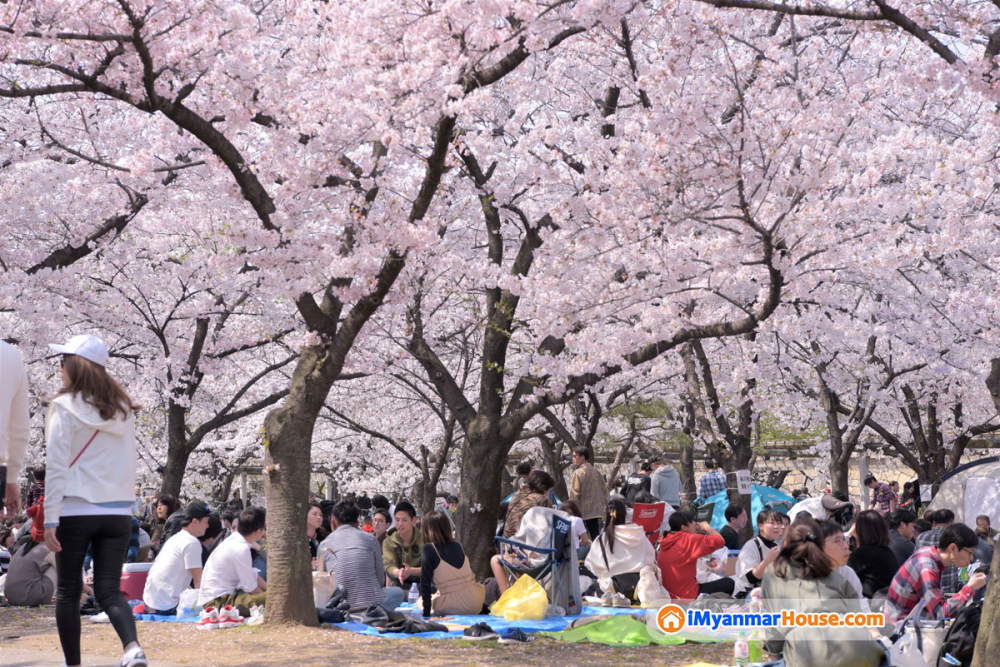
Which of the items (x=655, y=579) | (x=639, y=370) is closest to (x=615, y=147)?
(x=655, y=579)

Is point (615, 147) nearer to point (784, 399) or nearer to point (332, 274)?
point (332, 274)

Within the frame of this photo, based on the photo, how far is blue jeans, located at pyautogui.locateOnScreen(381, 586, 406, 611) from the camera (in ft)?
28.6

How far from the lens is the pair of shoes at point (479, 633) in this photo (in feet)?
24.8

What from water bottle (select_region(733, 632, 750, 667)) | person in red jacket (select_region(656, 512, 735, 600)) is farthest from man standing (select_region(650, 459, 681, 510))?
water bottle (select_region(733, 632, 750, 667))

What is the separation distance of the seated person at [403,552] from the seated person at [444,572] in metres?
0.89

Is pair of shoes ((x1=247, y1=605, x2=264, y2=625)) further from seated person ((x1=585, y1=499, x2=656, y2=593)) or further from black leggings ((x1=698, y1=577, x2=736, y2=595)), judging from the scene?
black leggings ((x1=698, y1=577, x2=736, y2=595))

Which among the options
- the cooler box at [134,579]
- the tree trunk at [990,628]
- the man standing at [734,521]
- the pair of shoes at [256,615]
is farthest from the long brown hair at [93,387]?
the man standing at [734,521]

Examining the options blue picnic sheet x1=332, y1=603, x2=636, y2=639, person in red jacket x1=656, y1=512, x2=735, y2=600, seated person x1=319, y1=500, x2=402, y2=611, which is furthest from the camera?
person in red jacket x1=656, y1=512, x2=735, y2=600

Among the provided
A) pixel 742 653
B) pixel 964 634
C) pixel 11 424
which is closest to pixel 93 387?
pixel 11 424

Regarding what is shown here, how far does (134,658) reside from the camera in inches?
182

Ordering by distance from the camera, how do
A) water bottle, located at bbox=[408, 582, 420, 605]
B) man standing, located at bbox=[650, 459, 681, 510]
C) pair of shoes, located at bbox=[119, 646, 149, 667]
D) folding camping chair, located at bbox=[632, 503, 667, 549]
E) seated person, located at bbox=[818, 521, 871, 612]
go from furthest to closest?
man standing, located at bbox=[650, 459, 681, 510] → folding camping chair, located at bbox=[632, 503, 667, 549] → water bottle, located at bbox=[408, 582, 420, 605] → seated person, located at bbox=[818, 521, 871, 612] → pair of shoes, located at bbox=[119, 646, 149, 667]

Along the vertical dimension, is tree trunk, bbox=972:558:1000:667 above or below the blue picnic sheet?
above

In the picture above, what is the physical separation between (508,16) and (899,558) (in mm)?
5979

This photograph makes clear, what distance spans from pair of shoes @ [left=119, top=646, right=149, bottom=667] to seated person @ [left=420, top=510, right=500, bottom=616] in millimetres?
4233
